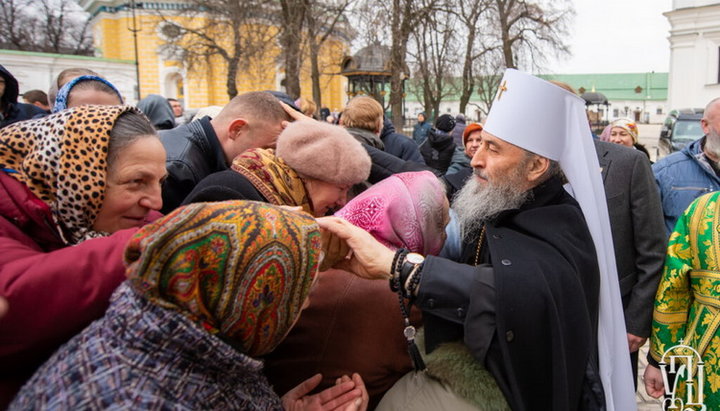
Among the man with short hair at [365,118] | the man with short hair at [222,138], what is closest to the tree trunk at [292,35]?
the man with short hair at [365,118]

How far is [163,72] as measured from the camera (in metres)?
32.9

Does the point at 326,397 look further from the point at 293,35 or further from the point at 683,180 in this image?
the point at 293,35

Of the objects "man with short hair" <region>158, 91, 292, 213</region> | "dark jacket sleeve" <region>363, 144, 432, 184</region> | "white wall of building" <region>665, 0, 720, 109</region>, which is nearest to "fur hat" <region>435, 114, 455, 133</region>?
"dark jacket sleeve" <region>363, 144, 432, 184</region>

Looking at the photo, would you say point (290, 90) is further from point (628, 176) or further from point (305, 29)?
point (628, 176)

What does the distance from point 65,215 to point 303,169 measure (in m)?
0.77

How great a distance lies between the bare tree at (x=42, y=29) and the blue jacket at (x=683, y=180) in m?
36.9

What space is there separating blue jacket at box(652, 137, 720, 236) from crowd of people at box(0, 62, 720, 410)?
118 centimetres

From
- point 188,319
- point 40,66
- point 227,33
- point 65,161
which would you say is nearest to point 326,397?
point 188,319

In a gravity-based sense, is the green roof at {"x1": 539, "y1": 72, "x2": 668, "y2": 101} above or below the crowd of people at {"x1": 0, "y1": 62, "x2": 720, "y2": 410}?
above

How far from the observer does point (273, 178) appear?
1.77m

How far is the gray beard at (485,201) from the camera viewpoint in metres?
1.85

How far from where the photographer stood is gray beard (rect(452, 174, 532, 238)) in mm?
1847

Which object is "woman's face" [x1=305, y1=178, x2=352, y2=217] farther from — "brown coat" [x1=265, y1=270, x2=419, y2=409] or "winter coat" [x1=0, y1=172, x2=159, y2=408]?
"winter coat" [x1=0, y1=172, x2=159, y2=408]

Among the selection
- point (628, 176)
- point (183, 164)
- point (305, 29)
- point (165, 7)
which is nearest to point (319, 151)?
point (183, 164)
